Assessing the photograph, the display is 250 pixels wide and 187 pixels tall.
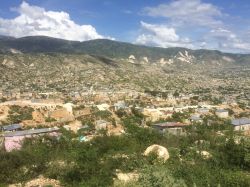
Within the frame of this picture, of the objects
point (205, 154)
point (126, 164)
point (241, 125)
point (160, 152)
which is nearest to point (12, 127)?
point (160, 152)

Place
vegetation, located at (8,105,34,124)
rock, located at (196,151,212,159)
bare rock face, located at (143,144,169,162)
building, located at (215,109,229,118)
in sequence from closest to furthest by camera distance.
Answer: bare rock face, located at (143,144,169,162) < rock, located at (196,151,212,159) < vegetation, located at (8,105,34,124) < building, located at (215,109,229,118)

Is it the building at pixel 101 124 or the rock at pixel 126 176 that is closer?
the rock at pixel 126 176

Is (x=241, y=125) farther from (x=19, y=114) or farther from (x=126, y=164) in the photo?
(x=126, y=164)

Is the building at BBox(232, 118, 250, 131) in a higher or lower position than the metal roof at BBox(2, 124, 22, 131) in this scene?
lower

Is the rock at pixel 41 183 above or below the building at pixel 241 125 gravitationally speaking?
above

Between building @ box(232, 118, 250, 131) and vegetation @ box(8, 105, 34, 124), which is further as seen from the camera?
vegetation @ box(8, 105, 34, 124)

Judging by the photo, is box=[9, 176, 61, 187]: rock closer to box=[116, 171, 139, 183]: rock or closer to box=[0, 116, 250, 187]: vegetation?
box=[0, 116, 250, 187]: vegetation

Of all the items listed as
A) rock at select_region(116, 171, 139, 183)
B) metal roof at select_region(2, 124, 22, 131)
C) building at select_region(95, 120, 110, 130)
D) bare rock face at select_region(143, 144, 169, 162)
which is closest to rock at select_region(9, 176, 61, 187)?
rock at select_region(116, 171, 139, 183)

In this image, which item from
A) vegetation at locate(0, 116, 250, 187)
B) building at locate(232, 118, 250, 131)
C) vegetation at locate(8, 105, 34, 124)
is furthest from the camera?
vegetation at locate(8, 105, 34, 124)

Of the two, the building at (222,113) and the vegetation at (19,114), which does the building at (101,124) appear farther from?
the building at (222,113)

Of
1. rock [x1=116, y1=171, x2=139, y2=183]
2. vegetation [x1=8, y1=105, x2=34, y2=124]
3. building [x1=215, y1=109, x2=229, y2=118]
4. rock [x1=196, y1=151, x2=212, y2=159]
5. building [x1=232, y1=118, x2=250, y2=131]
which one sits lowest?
building [x1=215, y1=109, x2=229, y2=118]

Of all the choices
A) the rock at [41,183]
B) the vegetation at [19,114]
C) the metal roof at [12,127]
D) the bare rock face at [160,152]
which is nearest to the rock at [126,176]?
the rock at [41,183]

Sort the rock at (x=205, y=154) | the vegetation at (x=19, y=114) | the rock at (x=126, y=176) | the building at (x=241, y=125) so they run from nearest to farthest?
1. the rock at (x=126, y=176)
2. the rock at (x=205, y=154)
3. the building at (x=241, y=125)
4. the vegetation at (x=19, y=114)
